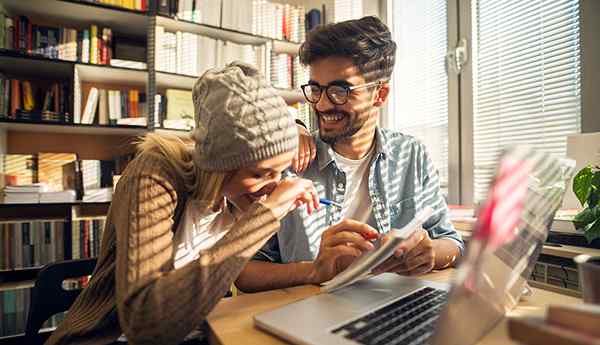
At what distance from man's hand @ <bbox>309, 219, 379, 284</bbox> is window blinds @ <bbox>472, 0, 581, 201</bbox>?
4.33ft

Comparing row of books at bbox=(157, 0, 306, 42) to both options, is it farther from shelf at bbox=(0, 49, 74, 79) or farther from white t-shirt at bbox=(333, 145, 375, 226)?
white t-shirt at bbox=(333, 145, 375, 226)

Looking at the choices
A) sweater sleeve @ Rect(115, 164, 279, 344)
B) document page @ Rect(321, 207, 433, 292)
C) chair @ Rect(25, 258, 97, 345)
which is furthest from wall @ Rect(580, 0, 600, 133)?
chair @ Rect(25, 258, 97, 345)

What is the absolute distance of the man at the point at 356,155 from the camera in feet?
3.65

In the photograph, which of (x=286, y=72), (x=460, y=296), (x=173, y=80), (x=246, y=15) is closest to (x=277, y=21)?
(x=246, y=15)

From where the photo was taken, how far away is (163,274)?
620 millimetres

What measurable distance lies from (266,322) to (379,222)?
67 cm

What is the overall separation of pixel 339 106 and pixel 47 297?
0.99 metres

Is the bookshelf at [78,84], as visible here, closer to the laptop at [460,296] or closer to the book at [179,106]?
the book at [179,106]

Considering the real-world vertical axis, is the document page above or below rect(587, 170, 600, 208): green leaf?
below

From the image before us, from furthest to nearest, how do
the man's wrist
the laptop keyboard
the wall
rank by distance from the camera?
the wall
the man's wrist
the laptop keyboard

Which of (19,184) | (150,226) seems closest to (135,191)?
(150,226)

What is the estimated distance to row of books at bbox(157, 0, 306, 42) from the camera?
7.63 ft

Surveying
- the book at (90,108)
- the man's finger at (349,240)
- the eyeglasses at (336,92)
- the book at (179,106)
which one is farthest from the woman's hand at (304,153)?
the book at (90,108)

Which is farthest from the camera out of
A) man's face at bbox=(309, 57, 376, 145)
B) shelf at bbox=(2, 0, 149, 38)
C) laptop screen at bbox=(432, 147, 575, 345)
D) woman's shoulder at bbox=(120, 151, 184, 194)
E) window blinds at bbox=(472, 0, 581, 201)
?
shelf at bbox=(2, 0, 149, 38)
